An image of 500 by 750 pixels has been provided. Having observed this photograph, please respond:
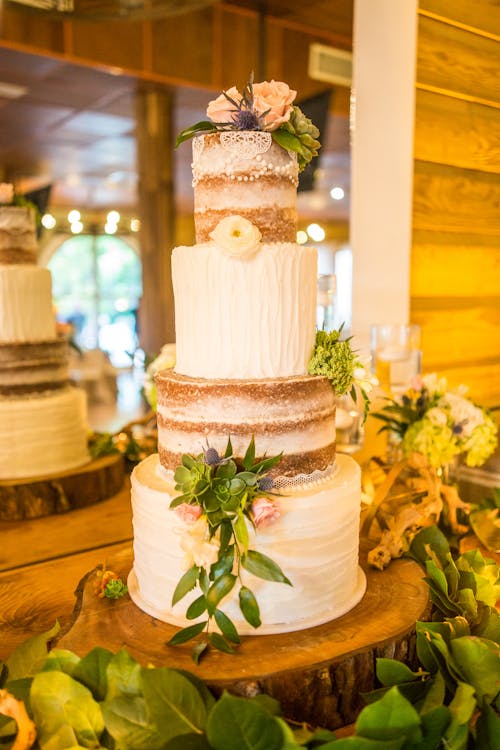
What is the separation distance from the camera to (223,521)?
1.31m

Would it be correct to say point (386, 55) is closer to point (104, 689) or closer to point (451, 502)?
point (451, 502)

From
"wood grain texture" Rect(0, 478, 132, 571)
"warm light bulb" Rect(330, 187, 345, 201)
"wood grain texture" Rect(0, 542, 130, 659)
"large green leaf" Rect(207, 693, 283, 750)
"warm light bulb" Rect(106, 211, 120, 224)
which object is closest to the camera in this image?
"large green leaf" Rect(207, 693, 283, 750)

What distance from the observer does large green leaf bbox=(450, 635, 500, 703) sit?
51.5 inches

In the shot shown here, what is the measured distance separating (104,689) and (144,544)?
35 centimetres

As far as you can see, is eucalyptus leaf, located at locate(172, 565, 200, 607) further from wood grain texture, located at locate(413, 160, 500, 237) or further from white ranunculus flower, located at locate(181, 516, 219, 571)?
wood grain texture, located at locate(413, 160, 500, 237)

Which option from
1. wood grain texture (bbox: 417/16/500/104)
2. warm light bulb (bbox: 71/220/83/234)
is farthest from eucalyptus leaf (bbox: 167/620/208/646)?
warm light bulb (bbox: 71/220/83/234)

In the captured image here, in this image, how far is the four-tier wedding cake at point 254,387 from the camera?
4.64ft

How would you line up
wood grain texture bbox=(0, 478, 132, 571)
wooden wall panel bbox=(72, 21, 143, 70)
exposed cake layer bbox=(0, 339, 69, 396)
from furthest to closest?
1. wooden wall panel bbox=(72, 21, 143, 70)
2. exposed cake layer bbox=(0, 339, 69, 396)
3. wood grain texture bbox=(0, 478, 132, 571)

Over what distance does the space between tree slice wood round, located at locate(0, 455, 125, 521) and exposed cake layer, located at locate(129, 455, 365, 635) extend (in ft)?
4.03

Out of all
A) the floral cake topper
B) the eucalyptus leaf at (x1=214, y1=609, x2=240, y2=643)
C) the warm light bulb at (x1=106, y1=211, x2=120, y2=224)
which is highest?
the warm light bulb at (x1=106, y1=211, x2=120, y2=224)

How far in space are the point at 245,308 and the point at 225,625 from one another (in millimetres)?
641

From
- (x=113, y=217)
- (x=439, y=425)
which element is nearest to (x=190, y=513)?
(x=439, y=425)

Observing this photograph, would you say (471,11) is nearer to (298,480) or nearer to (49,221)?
(298,480)

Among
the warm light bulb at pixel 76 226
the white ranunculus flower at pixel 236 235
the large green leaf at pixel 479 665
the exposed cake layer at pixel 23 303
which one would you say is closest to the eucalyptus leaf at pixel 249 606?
the large green leaf at pixel 479 665
